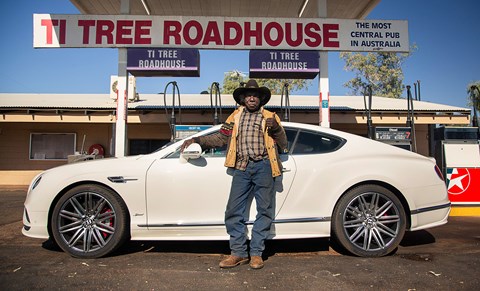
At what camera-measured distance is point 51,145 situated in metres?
12.8

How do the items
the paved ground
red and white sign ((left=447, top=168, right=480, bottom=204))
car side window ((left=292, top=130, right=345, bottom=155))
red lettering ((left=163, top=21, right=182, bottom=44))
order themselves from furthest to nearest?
red lettering ((left=163, top=21, right=182, bottom=44)) < red and white sign ((left=447, top=168, right=480, bottom=204)) < car side window ((left=292, top=130, right=345, bottom=155)) < the paved ground

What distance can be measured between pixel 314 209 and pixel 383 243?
836 millimetres

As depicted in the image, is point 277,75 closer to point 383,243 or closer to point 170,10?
point 170,10

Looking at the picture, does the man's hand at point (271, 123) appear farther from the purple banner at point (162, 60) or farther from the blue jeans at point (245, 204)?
the purple banner at point (162, 60)

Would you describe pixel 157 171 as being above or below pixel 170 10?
below

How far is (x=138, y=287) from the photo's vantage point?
2.86 meters

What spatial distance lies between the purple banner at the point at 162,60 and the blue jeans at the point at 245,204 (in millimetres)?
4226

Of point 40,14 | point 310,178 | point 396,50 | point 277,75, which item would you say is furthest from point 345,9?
point 40,14

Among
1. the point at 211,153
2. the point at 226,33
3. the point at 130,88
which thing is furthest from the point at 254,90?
the point at 130,88

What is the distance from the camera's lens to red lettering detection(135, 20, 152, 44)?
712cm

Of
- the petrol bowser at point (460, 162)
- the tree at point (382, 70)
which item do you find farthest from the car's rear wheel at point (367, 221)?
the tree at point (382, 70)

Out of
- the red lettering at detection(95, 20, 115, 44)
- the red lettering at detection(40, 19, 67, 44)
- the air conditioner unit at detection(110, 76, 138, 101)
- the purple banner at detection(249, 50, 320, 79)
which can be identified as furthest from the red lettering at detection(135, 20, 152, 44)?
the air conditioner unit at detection(110, 76, 138, 101)

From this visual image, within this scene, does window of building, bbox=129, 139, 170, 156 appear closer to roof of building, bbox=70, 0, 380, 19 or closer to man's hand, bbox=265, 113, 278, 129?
roof of building, bbox=70, 0, 380, 19

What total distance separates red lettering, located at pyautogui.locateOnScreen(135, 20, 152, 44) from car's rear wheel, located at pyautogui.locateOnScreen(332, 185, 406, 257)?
5.36 meters
